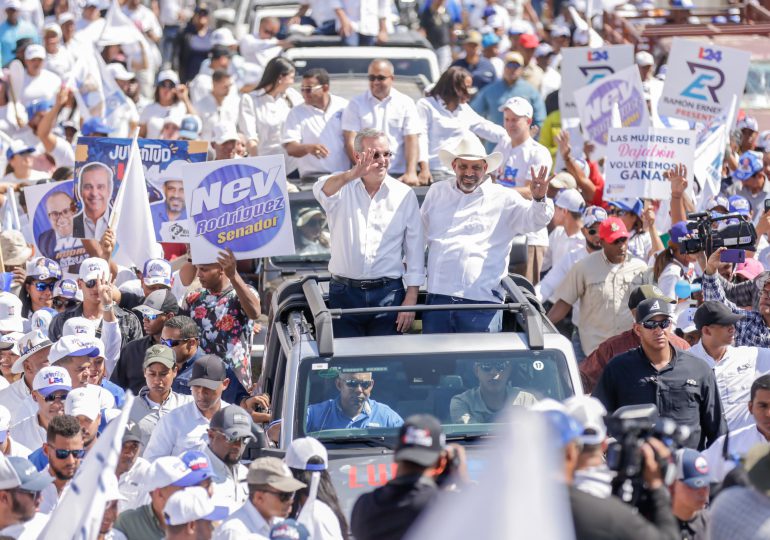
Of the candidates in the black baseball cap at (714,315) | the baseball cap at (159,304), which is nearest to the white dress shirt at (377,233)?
the baseball cap at (159,304)

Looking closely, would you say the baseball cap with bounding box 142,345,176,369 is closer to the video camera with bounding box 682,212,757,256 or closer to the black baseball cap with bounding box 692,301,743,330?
the black baseball cap with bounding box 692,301,743,330

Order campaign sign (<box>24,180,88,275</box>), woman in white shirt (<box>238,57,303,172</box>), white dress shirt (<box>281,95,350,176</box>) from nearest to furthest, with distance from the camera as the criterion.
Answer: campaign sign (<box>24,180,88,275</box>) < white dress shirt (<box>281,95,350,176</box>) < woman in white shirt (<box>238,57,303,172</box>)

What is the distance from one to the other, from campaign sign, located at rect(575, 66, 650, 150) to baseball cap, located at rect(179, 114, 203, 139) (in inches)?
150

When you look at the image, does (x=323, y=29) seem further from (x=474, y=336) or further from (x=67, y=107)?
(x=474, y=336)

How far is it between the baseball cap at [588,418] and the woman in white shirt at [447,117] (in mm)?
7857

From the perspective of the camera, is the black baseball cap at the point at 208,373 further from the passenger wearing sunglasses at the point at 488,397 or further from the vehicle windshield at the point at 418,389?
the passenger wearing sunglasses at the point at 488,397

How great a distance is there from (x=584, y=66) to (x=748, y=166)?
2574 millimetres

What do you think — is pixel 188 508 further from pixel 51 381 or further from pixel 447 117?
pixel 447 117

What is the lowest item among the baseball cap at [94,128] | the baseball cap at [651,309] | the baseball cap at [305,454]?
the baseball cap at [94,128]

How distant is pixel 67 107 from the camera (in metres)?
18.7

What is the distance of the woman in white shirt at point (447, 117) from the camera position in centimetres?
1383

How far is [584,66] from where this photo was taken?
16422mm

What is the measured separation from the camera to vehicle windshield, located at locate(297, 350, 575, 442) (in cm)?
829

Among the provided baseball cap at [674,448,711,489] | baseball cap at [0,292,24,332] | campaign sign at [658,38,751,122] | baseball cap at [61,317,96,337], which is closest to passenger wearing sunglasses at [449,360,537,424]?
baseball cap at [674,448,711,489]
